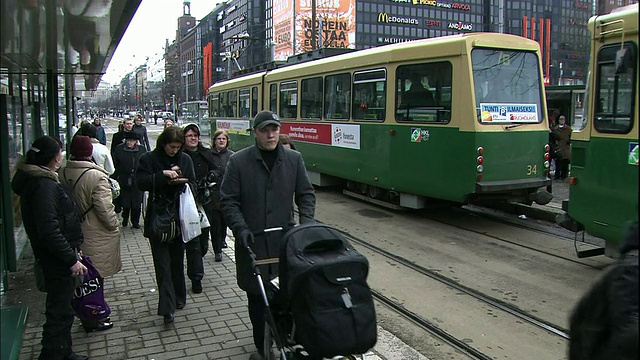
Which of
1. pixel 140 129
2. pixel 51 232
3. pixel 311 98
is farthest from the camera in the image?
pixel 311 98

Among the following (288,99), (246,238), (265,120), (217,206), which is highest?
(288,99)

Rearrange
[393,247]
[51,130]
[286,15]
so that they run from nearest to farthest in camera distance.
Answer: [393,247] → [51,130] → [286,15]

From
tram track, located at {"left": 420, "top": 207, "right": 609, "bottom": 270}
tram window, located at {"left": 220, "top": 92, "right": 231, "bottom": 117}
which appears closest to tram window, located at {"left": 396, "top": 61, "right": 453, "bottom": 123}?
tram track, located at {"left": 420, "top": 207, "right": 609, "bottom": 270}

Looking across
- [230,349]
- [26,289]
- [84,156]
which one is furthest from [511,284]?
[26,289]

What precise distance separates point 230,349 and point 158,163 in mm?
1839

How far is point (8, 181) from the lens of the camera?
6.34 m

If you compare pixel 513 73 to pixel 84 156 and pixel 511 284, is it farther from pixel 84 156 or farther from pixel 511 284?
pixel 84 156

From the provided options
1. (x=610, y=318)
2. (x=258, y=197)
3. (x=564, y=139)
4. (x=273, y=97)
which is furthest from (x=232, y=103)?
(x=610, y=318)

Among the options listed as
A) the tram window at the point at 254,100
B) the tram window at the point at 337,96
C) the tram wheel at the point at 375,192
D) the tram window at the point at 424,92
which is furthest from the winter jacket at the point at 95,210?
the tram window at the point at 254,100

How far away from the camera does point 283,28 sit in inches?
3917

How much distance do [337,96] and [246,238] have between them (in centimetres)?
951

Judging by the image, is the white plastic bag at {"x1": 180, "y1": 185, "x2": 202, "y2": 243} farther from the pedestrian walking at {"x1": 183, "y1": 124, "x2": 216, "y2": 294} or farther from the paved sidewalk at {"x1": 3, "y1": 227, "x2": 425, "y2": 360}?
the pedestrian walking at {"x1": 183, "y1": 124, "x2": 216, "y2": 294}

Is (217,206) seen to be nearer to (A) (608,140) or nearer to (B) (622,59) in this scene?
(A) (608,140)

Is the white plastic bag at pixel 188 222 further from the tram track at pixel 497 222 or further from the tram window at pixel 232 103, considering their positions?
the tram window at pixel 232 103
